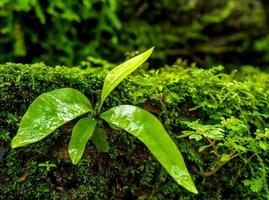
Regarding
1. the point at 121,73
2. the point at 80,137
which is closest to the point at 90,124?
the point at 80,137

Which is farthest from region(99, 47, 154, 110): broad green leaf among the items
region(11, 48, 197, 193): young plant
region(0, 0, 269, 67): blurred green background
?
region(0, 0, 269, 67): blurred green background

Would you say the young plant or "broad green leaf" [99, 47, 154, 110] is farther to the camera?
"broad green leaf" [99, 47, 154, 110]

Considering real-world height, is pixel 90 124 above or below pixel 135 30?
above

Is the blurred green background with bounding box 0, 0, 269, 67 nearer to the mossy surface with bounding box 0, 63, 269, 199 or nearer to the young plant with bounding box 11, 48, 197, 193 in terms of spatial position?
the mossy surface with bounding box 0, 63, 269, 199

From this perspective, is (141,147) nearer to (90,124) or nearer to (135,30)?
(90,124)

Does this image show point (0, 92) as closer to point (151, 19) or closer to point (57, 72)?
point (57, 72)

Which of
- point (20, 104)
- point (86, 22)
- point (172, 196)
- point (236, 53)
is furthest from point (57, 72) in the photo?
point (236, 53)

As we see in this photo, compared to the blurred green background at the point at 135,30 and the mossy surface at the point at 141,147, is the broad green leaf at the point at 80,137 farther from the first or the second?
the blurred green background at the point at 135,30
